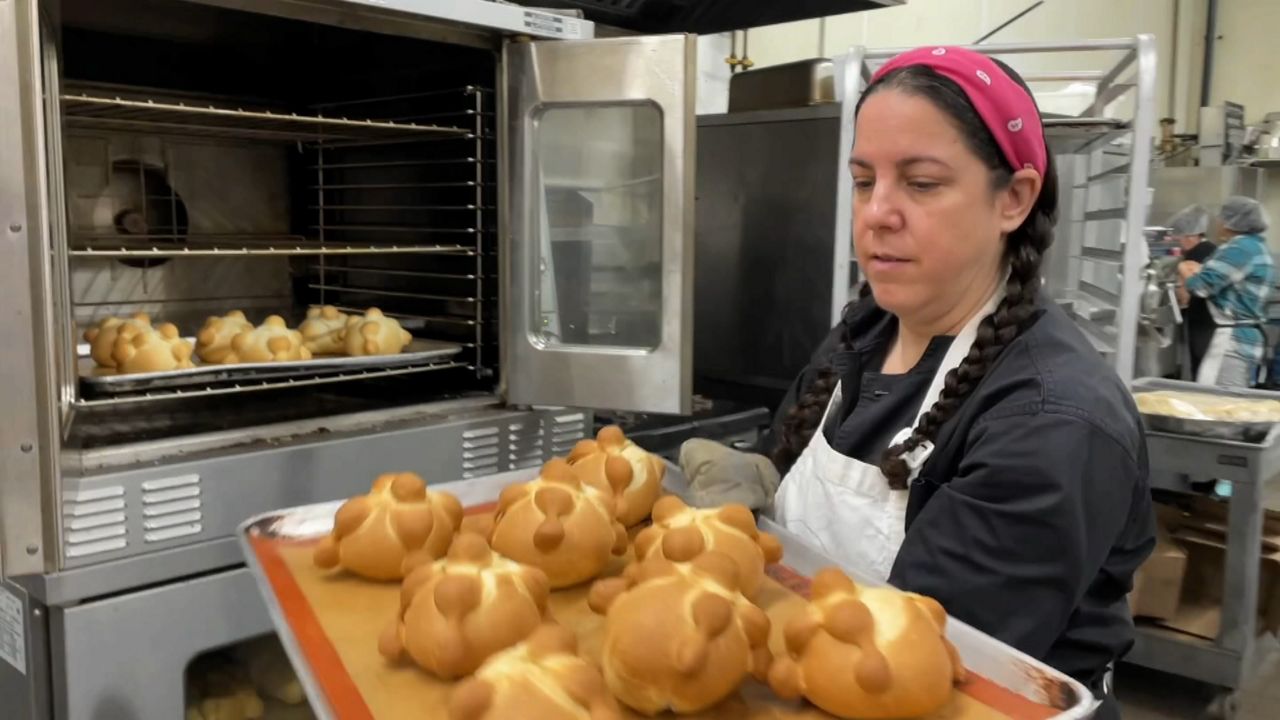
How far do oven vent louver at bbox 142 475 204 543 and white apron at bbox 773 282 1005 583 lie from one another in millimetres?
698

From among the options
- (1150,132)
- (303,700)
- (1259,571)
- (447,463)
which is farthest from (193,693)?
(1259,571)

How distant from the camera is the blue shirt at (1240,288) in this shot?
16.7 feet

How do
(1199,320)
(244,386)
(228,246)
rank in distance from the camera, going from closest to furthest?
1. (244,386)
2. (228,246)
3. (1199,320)

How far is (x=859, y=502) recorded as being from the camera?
104cm

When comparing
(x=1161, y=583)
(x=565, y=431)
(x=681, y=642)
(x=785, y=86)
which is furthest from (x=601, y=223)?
(x=1161, y=583)

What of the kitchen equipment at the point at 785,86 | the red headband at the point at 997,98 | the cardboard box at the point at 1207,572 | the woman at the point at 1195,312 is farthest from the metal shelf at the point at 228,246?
the woman at the point at 1195,312

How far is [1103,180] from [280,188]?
183 centimetres

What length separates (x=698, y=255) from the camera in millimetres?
2469

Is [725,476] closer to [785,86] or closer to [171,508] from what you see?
[171,508]

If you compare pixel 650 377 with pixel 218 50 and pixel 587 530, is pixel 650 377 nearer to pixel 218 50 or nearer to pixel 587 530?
pixel 587 530

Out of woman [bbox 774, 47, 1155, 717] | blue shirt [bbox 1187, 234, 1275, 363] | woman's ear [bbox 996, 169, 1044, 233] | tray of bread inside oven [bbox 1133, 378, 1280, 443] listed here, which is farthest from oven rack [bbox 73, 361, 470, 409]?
blue shirt [bbox 1187, 234, 1275, 363]

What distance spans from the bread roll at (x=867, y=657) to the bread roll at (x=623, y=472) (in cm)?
34

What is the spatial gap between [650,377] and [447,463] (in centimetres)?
32

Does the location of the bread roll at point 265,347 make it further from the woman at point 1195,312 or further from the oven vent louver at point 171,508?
the woman at point 1195,312
